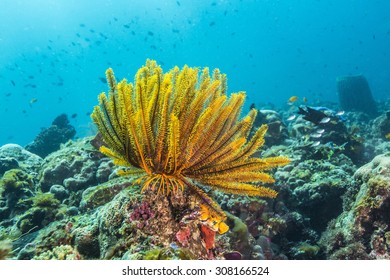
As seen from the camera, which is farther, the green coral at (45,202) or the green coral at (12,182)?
the green coral at (12,182)

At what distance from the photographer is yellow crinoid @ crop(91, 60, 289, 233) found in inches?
108

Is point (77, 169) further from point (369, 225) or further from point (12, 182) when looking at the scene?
point (369, 225)

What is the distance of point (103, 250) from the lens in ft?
9.27

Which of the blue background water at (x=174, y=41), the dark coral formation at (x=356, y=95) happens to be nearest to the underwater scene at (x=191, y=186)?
the dark coral formation at (x=356, y=95)

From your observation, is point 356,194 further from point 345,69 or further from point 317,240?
point 345,69

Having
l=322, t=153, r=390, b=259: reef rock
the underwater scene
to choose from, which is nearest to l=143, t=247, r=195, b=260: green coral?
the underwater scene

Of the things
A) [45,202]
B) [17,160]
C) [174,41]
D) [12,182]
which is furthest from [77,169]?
[174,41]

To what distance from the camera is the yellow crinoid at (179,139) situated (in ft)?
9.02

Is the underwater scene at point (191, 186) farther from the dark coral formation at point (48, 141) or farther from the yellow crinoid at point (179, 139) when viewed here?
the dark coral formation at point (48, 141)

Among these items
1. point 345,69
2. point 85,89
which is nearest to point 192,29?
point 85,89

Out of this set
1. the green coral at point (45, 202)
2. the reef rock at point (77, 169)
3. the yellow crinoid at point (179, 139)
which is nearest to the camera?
the yellow crinoid at point (179, 139)

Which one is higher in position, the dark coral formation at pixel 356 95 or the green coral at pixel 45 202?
the dark coral formation at pixel 356 95

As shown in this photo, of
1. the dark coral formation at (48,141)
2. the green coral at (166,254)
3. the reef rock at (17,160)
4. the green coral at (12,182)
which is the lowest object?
the green coral at (166,254)
